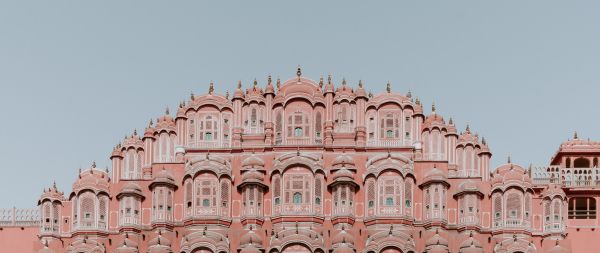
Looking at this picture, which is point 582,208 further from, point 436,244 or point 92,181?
point 92,181

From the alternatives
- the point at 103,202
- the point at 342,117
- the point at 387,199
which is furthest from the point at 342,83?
the point at 103,202

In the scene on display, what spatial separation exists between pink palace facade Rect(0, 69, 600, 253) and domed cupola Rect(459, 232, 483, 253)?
71 millimetres

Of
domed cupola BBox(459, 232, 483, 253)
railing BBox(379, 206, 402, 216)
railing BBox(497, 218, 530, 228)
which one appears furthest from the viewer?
railing BBox(497, 218, 530, 228)

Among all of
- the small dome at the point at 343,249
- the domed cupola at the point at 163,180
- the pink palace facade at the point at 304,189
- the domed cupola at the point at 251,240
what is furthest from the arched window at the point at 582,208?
the domed cupola at the point at 163,180

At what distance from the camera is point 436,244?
69500mm

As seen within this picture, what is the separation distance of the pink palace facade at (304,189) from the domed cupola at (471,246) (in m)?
0.07

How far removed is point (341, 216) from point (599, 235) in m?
13.7

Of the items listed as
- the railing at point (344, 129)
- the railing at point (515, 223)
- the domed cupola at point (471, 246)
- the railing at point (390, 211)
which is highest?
the railing at point (344, 129)

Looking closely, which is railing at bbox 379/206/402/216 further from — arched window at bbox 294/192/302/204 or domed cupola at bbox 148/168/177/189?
domed cupola at bbox 148/168/177/189

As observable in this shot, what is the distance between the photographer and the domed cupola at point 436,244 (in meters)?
69.4

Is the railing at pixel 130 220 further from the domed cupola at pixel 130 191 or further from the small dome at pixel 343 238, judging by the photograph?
the small dome at pixel 343 238

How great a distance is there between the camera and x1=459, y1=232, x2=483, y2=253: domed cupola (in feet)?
229

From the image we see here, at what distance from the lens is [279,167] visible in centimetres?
7169

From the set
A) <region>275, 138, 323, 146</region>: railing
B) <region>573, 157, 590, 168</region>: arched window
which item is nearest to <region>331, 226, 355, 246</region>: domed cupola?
<region>275, 138, 323, 146</region>: railing
